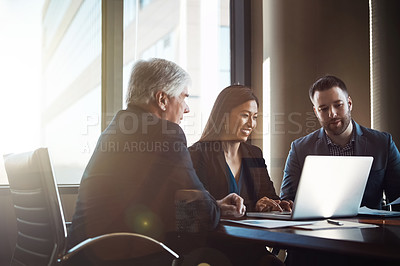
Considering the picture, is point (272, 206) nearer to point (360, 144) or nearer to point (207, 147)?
point (207, 147)

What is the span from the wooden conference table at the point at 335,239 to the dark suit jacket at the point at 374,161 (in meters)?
1.23

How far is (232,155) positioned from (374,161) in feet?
3.03

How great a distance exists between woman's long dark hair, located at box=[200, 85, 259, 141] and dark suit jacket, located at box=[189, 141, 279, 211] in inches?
3.6

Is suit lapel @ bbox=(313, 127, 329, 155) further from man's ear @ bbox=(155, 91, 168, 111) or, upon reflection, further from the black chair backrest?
the black chair backrest

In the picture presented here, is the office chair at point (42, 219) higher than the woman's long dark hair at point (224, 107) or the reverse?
the reverse

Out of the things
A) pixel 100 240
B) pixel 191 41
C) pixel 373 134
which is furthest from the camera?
pixel 191 41

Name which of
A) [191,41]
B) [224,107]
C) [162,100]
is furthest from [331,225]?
[191,41]

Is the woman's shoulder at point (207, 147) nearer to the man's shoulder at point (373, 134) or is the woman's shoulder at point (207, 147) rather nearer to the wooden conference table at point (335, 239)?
the man's shoulder at point (373, 134)

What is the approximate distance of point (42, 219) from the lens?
5.06ft

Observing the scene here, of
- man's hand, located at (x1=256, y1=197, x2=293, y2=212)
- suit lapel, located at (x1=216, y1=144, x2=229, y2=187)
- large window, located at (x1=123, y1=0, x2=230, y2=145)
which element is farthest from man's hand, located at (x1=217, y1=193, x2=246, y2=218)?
large window, located at (x1=123, y1=0, x2=230, y2=145)

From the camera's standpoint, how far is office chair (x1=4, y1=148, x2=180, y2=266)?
1472 millimetres

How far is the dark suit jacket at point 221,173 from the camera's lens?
2512 millimetres

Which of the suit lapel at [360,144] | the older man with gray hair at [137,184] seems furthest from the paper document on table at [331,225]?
the suit lapel at [360,144]

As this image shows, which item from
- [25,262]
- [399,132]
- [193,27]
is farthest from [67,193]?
[399,132]
